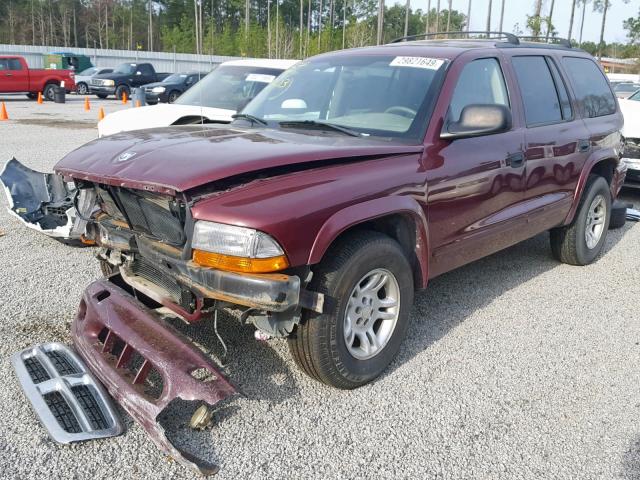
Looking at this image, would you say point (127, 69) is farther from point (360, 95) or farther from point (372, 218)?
point (372, 218)

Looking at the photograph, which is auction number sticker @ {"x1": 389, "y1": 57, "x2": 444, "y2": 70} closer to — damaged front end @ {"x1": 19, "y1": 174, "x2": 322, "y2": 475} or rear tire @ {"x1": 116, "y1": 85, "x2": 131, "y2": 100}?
damaged front end @ {"x1": 19, "y1": 174, "x2": 322, "y2": 475}

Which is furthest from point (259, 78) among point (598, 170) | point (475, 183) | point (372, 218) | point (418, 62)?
point (372, 218)

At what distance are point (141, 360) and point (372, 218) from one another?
1.62 meters

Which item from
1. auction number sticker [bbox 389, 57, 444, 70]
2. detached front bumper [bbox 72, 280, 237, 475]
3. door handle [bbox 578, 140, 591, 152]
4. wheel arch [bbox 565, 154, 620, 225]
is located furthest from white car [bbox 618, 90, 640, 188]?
detached front bumper [bbox 72, 280, 237, 475]

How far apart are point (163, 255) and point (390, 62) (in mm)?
2116

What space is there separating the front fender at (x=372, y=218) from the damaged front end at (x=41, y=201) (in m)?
2.93

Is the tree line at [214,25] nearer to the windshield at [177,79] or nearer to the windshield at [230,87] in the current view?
the windshield at [177,79]

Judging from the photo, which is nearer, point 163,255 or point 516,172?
point 163,255

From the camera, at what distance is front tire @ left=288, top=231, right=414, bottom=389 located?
10.0 ft

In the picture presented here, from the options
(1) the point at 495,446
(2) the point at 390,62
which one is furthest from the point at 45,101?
(1) the point at 495,446

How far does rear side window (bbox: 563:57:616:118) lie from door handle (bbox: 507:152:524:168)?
51.6 inches

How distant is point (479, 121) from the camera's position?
360 centimetres

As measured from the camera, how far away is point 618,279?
5371mm

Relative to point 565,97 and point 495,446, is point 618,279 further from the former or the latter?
point 495,446
